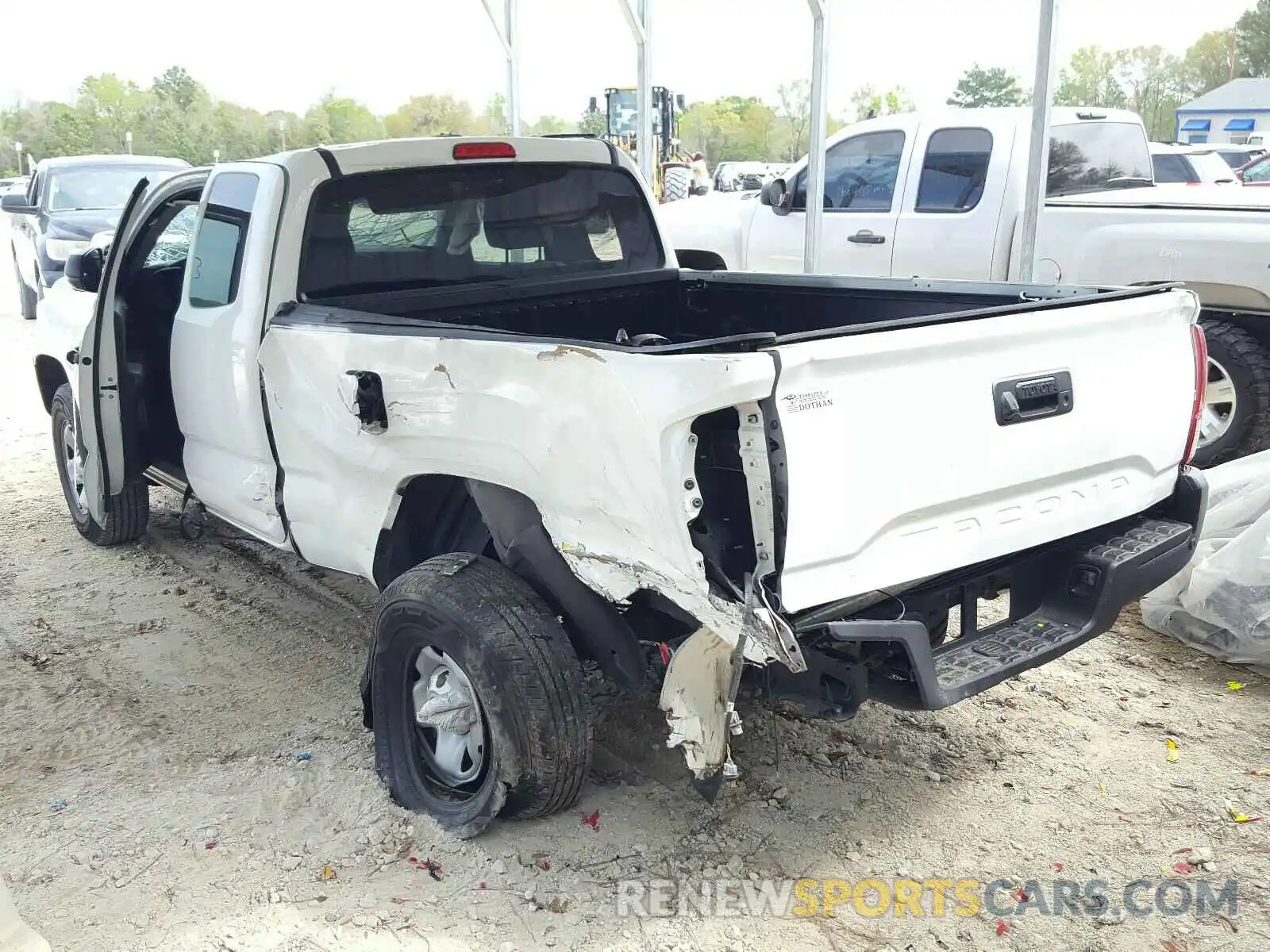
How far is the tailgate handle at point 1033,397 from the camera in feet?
9.25

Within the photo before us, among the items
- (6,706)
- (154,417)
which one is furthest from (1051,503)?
(154,417)

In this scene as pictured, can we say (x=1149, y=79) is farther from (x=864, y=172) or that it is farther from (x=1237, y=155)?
(x=864, y=172)

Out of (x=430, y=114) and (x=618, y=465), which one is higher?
(x=430, y=114)

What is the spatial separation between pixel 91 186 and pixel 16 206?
1324 mm

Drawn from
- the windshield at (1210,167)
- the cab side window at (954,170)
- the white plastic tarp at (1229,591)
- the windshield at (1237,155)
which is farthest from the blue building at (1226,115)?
the white plastic tarp at (1229,591)

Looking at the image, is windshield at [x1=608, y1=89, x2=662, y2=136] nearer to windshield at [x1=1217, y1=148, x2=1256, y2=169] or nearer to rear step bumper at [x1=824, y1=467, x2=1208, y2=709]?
windshield at [x1=1217, y1=148, x2=1256, y2=169]

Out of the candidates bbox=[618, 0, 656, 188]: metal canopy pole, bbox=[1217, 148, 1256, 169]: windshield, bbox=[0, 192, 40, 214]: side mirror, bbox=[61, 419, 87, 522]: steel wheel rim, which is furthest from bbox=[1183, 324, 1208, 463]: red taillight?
bbox=[1217, 148, 1256, 169]: windshield

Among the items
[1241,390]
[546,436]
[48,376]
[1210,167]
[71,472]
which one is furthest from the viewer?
[1210,167]

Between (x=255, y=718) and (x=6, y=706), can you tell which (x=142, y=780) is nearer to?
(x=255, y=718)

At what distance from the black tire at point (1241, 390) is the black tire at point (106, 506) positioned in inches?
225

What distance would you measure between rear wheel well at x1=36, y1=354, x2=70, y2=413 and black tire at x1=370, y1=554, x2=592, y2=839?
3504 millimetres

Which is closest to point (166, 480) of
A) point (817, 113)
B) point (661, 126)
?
point (817, 113)

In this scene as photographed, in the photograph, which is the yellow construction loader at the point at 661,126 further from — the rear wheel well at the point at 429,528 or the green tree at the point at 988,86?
the green tree at the point at 988,86

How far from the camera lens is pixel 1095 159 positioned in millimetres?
8047
